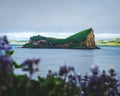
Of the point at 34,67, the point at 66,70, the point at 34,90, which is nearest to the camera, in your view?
the point at 34,67

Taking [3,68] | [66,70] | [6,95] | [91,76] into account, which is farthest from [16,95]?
[91,76]

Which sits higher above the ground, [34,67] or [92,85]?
[34,67]

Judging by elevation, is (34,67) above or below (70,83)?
above

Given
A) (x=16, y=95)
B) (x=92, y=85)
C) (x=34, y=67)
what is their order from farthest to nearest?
(x=92, y=85) < (x=16, y=95) < (x=34, y=67)

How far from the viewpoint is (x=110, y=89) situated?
8.10 m

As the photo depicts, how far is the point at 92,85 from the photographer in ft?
23.7

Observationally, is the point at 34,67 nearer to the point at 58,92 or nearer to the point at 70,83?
the point at 58,92

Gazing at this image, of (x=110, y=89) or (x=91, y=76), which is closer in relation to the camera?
(x=91, y=76)

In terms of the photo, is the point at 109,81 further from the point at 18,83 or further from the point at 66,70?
the point at 18,83

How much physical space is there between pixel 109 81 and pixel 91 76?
1204mm

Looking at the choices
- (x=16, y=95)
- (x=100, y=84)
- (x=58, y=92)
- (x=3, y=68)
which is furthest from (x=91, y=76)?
(x=3, y=68)

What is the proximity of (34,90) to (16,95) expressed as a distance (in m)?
0.58

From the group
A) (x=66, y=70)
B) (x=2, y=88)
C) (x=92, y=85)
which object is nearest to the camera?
(x=2, y=88)

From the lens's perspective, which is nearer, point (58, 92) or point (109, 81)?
point (58, 92)
